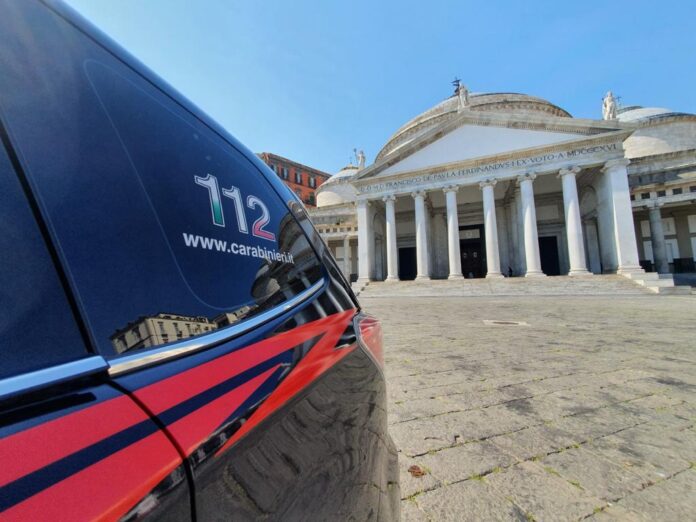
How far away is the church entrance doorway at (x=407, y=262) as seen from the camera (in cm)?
2970

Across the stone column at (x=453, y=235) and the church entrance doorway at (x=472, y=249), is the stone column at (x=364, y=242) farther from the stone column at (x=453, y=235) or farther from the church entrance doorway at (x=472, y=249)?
the church entrance doorway at (x=472, y=249)

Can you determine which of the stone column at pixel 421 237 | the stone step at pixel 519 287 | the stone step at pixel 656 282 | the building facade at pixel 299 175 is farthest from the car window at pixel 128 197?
the building facade at pixel 299 175

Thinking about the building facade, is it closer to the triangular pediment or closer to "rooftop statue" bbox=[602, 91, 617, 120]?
the triangular pediment

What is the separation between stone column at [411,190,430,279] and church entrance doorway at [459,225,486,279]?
22.2ft

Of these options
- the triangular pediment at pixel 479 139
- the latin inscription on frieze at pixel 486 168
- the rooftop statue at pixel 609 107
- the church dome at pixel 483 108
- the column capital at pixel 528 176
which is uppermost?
the church dome at pixel 483 108

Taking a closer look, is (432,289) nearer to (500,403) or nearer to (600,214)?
(600,214)

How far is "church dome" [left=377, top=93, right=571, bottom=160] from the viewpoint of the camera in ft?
94.3

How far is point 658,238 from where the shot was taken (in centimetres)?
2188

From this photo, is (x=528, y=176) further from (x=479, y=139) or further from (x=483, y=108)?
(x=483, y=108)

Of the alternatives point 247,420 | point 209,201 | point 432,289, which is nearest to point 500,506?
point 247,420

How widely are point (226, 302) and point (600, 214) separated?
25.1m

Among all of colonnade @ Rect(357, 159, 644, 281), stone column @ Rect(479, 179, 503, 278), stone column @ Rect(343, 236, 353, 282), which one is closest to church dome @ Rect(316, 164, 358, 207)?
stone column @ Rect(343, 236, 353, 282)

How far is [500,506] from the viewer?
1.54m

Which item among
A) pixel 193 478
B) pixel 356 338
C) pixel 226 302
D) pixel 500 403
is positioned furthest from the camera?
pixel 500 403
